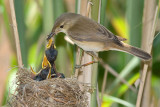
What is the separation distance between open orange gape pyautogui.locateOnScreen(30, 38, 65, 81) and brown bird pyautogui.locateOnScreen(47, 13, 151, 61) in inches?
4.7

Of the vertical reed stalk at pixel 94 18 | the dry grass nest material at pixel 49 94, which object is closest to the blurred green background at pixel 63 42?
the vertical reed stalk at pixel 94 18

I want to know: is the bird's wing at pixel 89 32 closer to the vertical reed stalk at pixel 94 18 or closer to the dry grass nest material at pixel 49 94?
the vertical reed stalk at pixel 94 18

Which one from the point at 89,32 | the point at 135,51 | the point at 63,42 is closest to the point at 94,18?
the point at 89,32

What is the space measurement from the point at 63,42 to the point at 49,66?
24 cm

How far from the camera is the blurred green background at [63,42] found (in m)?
2.41

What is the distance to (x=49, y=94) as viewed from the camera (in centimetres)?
217

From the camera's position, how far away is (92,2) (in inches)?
83.0

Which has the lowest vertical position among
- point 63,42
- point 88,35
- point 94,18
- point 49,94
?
point 49,94

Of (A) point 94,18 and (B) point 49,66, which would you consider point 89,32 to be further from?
(B) point 49,66

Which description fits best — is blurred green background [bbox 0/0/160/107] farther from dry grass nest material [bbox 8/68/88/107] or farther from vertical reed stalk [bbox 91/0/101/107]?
dry grass nest material [bbox 8/68/88/107]

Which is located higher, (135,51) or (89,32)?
(89,32)

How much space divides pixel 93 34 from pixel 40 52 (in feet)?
1.76

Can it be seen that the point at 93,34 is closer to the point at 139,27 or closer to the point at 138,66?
the point at 139,27

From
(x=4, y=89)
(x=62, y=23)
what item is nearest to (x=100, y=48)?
(x=62, y=23)
